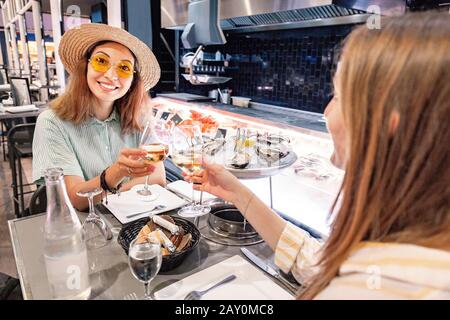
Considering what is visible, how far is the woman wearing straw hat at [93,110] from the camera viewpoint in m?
1.72

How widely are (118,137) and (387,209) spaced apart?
5.90ft

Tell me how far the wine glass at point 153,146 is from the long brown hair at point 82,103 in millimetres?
328

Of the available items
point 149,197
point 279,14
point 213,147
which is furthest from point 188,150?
point 279,14

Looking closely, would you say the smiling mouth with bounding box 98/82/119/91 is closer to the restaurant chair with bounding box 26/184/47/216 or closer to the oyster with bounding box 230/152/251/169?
the restaurant chair with bounding box 26/184/47/216

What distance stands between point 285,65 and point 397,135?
4.34 metres

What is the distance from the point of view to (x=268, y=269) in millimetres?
1085

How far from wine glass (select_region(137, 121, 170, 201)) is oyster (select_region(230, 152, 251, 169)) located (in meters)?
0.34

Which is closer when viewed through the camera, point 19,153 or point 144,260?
point 144,260

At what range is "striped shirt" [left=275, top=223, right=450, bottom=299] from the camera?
56 cm

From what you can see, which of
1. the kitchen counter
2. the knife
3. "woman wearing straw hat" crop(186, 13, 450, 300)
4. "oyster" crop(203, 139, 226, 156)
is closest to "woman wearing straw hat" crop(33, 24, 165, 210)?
"oyster" crop(203, 139, 226, 156)

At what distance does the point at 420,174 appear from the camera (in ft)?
2.07

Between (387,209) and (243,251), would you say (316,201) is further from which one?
(387,209)

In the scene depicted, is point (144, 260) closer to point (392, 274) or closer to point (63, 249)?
point (63, 249)

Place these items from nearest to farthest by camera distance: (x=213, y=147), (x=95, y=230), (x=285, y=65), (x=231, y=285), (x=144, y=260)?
1. (x=144, y=260)
2. (x=231, y=285)
3. (x=95, y=230)
4. (x=213, y=147)
5. (x=285, y=65)
